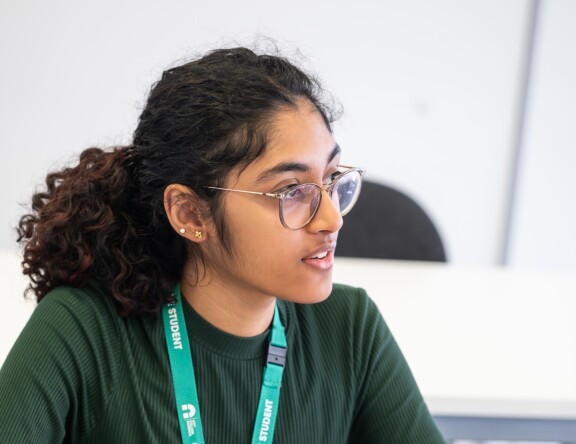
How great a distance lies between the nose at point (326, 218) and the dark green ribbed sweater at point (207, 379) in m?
0.22

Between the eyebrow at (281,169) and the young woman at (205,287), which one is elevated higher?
the eyebrow at (281,169)

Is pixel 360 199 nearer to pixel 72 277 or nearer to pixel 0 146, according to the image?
pixel 72 277

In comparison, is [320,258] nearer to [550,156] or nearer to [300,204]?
[300,204]

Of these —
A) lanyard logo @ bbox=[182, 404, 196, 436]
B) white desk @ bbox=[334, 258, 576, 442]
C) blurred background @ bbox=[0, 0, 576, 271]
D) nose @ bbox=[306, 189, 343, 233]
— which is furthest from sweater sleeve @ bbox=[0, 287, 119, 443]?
blurred background @ bbox=[0, 0, 576, 271]

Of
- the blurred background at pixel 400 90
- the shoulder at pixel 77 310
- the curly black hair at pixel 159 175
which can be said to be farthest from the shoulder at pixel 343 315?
the blurred background at pixel 400 90

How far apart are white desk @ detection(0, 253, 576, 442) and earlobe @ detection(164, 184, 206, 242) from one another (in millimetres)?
493

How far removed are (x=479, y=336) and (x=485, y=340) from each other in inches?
0.8

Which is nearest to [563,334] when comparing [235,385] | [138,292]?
[235,385]

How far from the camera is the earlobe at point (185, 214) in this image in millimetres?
1120

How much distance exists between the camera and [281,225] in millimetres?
1067

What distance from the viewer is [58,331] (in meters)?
1.06

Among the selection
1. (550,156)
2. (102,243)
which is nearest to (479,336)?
(102,243)

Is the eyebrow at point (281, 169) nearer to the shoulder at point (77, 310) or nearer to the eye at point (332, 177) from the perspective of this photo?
the eye at point (332, 177)

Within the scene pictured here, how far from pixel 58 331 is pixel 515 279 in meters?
1.45
